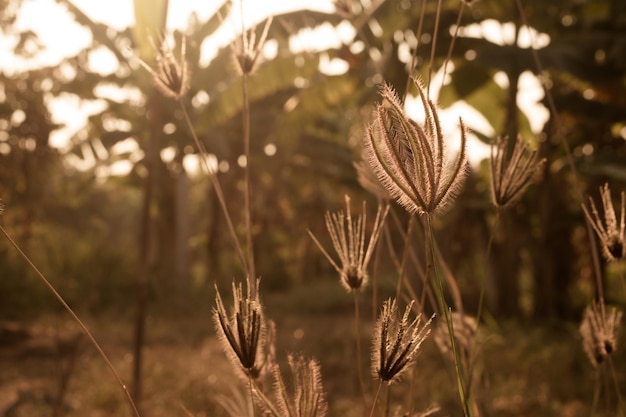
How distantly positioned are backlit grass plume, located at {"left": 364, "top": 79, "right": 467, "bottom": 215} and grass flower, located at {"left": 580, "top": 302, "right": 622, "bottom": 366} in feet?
1.41

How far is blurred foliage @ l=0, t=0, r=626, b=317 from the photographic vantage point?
6098 mm

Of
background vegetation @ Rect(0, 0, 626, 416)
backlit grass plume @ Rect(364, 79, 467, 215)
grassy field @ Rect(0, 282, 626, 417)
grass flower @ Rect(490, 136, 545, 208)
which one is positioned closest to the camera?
backlit grass plume @ Rect(364, 79, 467, 215)

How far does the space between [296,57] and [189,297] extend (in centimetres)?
693

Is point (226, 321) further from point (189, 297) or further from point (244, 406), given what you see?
point (189, 297)

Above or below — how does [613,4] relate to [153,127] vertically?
above

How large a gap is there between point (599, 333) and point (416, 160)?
0.49 m

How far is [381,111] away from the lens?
0.64 m

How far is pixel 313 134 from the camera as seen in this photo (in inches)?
367

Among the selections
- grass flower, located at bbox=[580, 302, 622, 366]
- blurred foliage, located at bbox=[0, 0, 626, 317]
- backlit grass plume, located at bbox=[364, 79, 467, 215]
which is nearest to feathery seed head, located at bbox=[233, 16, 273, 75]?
backlit grass plume, located at bbox=[364, 79, 467, 215]

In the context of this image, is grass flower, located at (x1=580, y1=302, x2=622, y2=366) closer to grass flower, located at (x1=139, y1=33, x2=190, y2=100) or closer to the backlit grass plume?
the backlit grass plume

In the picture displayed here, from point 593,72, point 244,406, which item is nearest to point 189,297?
point 593,72

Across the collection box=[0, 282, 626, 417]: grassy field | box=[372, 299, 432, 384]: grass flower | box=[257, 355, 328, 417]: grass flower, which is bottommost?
box=[0, 282, 626, 417]: grassy field

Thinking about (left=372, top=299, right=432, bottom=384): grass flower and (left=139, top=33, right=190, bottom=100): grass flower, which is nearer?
(left=372, top=299, right=432, bottom=384): grass flower

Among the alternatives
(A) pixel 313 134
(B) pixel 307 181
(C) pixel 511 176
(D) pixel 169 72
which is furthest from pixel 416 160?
(B) pixel 307 181
